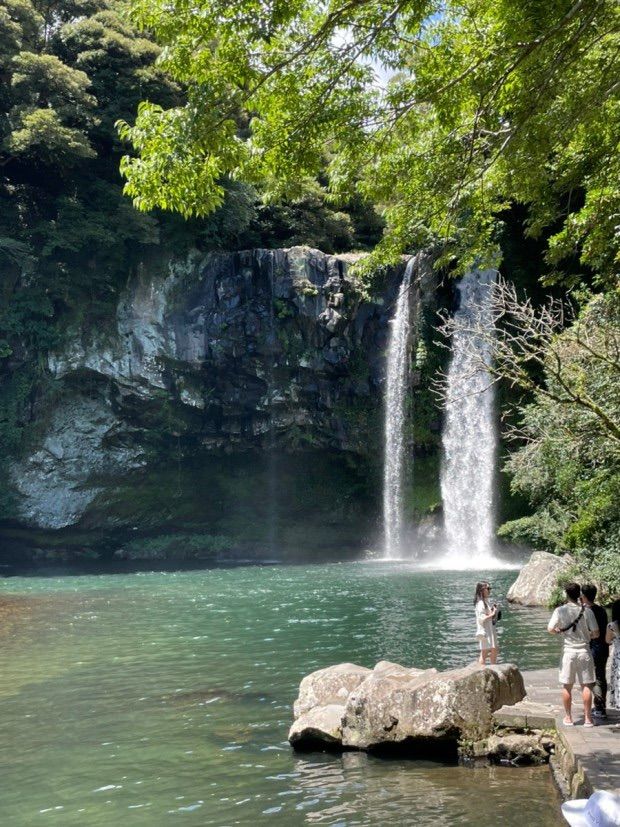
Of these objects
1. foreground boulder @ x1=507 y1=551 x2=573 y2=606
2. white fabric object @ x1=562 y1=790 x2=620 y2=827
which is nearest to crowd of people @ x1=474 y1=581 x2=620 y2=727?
white fabric object @ x1=562 y1=790 x2=620 y2=827

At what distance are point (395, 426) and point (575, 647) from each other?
2666cm

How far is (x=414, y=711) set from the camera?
26.2 ft

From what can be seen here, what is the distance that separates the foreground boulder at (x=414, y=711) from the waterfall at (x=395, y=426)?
2553 centimetres

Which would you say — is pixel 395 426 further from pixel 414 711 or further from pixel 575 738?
pixel 575 738

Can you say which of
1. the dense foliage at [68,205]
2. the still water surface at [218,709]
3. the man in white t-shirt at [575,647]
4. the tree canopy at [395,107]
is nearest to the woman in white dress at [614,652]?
the man in white t-shirt at [575,647]

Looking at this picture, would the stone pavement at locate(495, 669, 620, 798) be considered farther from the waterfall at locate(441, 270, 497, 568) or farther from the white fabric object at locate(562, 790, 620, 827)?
the waterfall at locate(441, 270, 497, 568)

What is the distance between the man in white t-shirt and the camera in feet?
23.8

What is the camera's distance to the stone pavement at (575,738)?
586 centimetres

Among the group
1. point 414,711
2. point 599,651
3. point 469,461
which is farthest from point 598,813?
point 469,461

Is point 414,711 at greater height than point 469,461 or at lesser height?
lesser

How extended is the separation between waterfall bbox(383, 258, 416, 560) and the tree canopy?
77.2 feet

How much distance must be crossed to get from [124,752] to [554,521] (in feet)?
46.6

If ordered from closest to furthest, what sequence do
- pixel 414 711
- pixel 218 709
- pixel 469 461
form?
1. pixel 414 711
2. pixel 218 709
3. pixel 469 461

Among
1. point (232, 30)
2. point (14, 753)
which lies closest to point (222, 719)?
point (14, 753)
